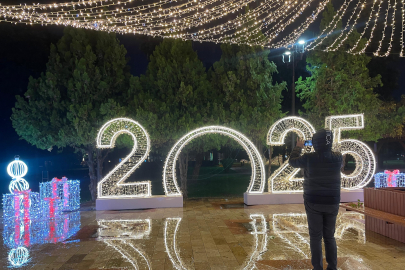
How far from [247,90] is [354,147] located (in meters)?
5.73

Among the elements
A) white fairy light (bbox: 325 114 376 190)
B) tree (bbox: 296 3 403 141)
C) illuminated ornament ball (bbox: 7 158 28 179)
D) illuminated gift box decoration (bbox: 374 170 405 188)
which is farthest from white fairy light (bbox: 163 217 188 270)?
tree (bbox: 296 3 403 141)

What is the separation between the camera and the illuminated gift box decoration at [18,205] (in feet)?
30.4

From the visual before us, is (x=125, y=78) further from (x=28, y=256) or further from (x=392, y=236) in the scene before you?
(x=392, y=236)

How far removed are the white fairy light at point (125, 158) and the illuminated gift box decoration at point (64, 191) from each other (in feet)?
3.75

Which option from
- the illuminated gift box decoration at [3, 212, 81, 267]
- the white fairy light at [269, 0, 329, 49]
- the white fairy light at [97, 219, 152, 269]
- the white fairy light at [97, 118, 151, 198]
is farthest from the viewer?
the white fairy light at [97, 118, 151, 198]

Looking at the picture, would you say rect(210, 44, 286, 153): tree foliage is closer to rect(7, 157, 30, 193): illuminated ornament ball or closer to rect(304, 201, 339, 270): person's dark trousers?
rect(7, 157, 30, 193): illuminated ornament ball

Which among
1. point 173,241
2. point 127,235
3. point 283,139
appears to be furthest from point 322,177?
point 283,139

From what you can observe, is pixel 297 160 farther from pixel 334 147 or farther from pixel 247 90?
pixel 247 90

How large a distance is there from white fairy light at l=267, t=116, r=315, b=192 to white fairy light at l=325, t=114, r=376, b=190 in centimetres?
89

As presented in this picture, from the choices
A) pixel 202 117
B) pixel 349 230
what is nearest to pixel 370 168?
pixel 349 230

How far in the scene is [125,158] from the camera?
33.2 feet

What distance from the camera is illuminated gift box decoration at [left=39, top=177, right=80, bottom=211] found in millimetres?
10273

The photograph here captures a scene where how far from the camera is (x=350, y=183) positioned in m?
11.3

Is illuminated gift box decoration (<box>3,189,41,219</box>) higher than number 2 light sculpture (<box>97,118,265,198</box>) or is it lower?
lower
